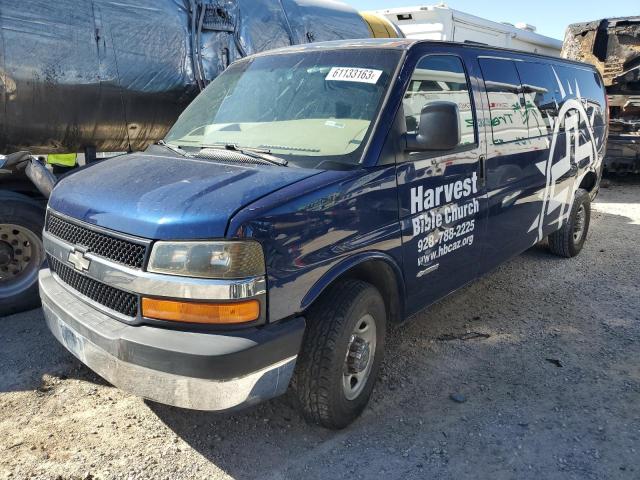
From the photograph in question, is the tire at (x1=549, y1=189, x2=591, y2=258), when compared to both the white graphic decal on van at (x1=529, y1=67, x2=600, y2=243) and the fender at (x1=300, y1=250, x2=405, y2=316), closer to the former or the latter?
the white graphic decal on van at (x1=529, y1=67, x2=600, y2=243)

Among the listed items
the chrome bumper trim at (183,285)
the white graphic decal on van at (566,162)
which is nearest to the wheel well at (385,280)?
the chrome bumper trim at (183,285)

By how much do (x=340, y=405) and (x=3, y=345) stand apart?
2692 mm

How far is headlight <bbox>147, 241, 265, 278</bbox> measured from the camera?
2406mm

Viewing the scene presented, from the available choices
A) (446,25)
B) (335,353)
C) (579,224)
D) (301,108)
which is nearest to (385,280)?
(335,353)

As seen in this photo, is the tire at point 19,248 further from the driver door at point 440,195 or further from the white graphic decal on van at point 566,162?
the white graphic decal on van at point 566,162

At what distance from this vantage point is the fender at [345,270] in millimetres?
2706

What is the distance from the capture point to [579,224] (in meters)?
6.48

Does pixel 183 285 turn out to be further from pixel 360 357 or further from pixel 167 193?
pixel 360 357

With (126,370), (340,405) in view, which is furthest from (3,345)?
(340,405)

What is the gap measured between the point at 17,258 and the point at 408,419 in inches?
138

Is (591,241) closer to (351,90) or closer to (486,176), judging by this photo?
(486,176)

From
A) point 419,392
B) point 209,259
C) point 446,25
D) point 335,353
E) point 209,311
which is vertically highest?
point 446,25

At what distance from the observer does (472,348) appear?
4.17m

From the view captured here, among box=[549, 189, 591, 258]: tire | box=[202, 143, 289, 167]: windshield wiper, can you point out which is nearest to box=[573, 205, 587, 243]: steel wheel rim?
box=[549, 189, 591, 258]: tire
